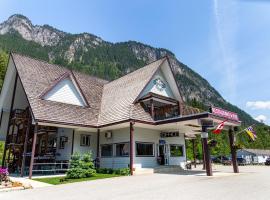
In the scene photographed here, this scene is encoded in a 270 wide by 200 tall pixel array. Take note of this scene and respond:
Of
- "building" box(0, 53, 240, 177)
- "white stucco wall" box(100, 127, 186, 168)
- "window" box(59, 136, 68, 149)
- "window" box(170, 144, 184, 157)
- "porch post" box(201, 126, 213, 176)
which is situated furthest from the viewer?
"window" box(170, 144, 184, 157)

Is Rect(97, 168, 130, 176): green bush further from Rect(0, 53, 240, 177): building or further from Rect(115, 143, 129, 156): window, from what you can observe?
Rect(115, 143, 129, 156): window

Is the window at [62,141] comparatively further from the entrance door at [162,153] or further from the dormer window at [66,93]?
the entrance door at [162,153]

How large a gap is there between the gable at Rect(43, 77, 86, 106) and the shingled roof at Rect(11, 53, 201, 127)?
1.44ft

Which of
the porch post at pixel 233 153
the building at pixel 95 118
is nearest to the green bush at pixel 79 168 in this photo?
the building at pixel 95 118

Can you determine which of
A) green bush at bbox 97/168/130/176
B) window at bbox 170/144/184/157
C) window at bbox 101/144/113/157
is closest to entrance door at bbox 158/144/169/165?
window at bbox 170/144/184/157

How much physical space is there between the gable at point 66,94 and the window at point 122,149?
209 inches

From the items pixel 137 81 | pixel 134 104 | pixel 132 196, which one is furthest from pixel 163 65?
pixel 132 196

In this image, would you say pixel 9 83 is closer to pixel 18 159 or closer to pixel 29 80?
pixel 29 80

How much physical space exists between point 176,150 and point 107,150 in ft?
23.4

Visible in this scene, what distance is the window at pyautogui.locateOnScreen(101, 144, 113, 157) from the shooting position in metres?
22.3

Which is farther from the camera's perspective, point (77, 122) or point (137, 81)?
Result: point (137, 81)

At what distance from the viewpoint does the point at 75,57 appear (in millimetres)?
167625

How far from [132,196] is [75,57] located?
167119 mm

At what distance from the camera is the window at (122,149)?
2084 centimetres
